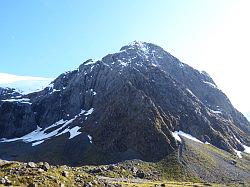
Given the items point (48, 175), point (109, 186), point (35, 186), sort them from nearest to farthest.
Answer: point (35, 186), point (48, 175), point (109, 186)

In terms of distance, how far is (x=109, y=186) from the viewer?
226 ft

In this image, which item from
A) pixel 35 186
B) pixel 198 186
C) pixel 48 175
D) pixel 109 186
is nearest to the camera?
pixel 35 186

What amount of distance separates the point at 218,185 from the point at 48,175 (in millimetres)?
142208

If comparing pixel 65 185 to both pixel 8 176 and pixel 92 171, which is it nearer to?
pixel 8 176

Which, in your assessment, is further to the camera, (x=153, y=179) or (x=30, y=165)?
(x=153, y=179)

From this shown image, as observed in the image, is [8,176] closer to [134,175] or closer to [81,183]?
[81,183]

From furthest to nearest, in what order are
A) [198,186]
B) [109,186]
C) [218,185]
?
[218,185] → [198,186] → [109,186]

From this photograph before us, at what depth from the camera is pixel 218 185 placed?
188500mm

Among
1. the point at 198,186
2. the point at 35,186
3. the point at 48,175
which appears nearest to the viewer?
the point at 35,186

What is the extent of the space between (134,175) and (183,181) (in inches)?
968

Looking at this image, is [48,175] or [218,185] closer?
[48,175]

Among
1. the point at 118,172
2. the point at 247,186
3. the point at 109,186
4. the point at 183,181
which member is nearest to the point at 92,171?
the point at 118,172

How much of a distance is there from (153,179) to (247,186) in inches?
1768

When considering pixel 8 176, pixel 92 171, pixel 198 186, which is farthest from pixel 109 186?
pixel 92 171
